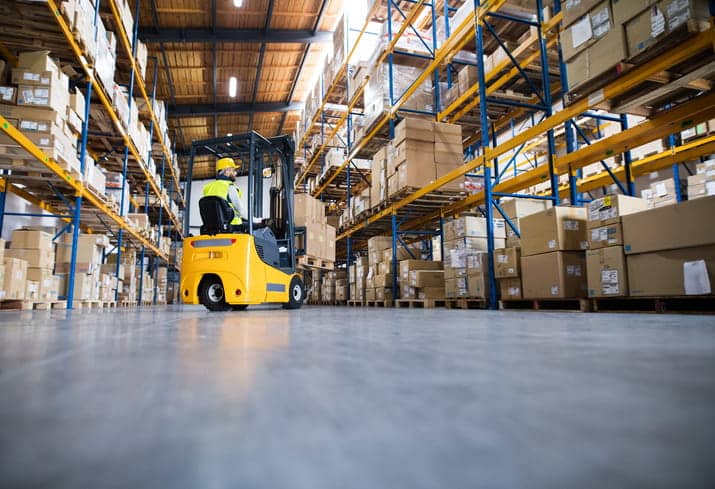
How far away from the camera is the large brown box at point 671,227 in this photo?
3.25 meters

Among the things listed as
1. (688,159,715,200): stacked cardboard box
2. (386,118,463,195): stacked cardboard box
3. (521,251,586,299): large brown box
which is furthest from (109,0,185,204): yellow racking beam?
(688,159,715,200): stacked cardboard box

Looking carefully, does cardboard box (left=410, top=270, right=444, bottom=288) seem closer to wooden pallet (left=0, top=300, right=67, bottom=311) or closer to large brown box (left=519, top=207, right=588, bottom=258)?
large brown box (left=519, top=207, right=588, bottom=258)

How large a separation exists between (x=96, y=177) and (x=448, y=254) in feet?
18.8

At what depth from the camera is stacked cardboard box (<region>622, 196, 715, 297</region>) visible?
323 centimetres

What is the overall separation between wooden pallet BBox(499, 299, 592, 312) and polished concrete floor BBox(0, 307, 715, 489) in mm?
A: 3482

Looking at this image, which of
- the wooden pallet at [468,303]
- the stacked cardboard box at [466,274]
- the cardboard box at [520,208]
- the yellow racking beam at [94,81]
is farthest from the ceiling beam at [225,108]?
the wooden pallet at [468,303]

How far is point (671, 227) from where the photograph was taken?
3.46m

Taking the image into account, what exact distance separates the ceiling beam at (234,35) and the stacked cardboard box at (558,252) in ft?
34.2

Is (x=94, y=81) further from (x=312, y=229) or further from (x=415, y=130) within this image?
(x=415, y=130)

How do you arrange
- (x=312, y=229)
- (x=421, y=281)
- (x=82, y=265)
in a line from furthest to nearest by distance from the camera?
(x=312, y=229), (x=82, y=265), (x=421, y=281)

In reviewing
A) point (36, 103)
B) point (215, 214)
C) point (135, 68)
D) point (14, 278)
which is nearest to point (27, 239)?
point (14, 278)

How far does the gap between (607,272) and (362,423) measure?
13.5 ft

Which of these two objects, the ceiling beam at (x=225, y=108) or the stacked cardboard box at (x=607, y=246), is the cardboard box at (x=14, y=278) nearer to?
the stacked cardboard box at (x=607, y=246)

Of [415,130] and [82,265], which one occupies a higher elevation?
[415,130]
